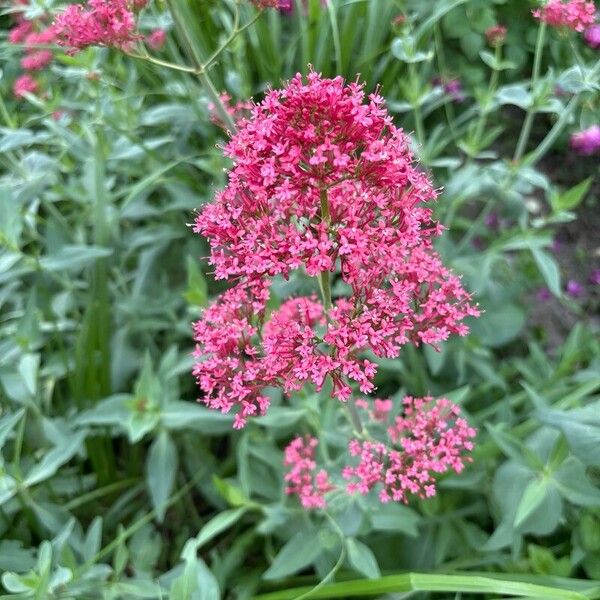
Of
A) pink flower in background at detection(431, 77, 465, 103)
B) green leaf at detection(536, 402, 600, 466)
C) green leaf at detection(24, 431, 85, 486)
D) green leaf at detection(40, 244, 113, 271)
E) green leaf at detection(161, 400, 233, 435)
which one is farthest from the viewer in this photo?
pink flower in background at detection(431, 77, 465, 103)

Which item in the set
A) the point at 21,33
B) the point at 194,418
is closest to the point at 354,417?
the point at 194,418

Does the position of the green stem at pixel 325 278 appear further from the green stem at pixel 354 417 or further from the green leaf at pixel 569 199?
the green leaf at pixel 569 199

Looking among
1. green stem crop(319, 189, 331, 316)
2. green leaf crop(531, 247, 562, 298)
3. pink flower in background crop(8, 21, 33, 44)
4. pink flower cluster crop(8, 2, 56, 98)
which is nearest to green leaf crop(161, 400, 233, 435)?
green stem crop(319, 189, 331, 316)

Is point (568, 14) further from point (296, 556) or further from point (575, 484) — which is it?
point (296, 556)

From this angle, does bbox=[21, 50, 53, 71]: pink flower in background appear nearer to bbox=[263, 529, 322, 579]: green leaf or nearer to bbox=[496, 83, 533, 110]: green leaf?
bbox=[496, 83, 533, 110]: green leaf

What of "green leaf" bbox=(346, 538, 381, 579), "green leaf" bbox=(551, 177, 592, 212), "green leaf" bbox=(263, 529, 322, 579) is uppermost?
"green leaf" bbox=(551, 177, 592, 212)

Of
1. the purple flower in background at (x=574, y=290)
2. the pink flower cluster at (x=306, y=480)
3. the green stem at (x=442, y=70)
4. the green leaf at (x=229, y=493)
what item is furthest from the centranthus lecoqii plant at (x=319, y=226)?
the purple flower in background at (x=574, y=290)

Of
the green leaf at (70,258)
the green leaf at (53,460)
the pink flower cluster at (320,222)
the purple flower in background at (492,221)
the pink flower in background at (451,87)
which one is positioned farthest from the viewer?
Result: the purple flower in background at (492,221)
